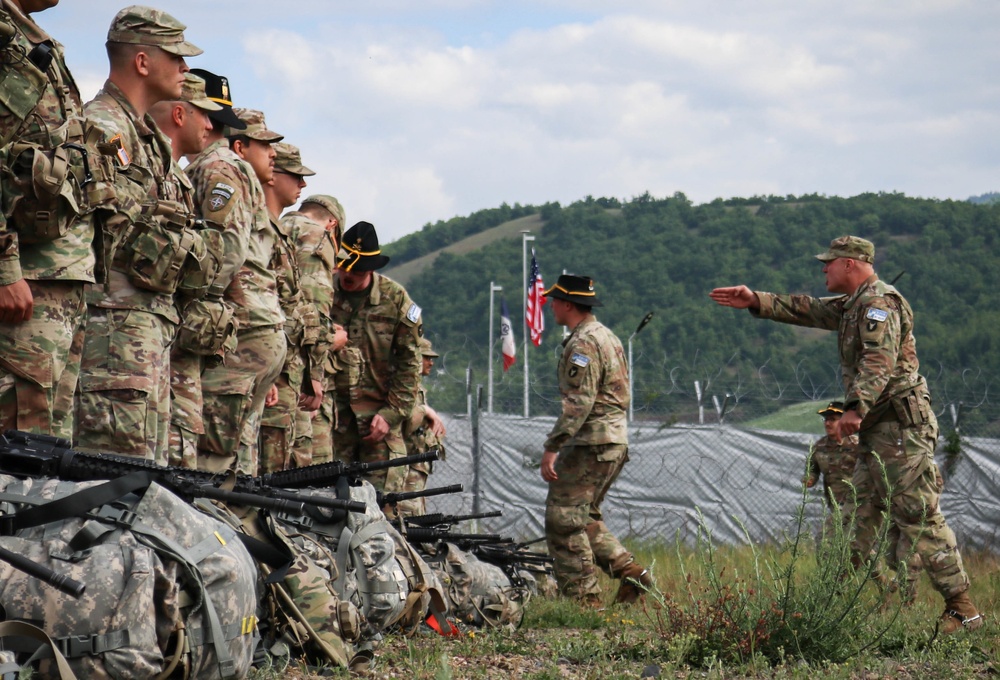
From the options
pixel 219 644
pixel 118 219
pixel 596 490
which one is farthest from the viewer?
pixel 596 490

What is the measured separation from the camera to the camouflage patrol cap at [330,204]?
8.30m

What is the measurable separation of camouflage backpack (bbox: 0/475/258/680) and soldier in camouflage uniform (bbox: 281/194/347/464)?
12.8ft

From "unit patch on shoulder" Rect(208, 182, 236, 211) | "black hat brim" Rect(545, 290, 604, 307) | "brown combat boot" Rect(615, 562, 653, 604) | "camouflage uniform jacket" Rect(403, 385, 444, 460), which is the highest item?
"unit patch on shoulder" Rect(208, 182, 236, 211)

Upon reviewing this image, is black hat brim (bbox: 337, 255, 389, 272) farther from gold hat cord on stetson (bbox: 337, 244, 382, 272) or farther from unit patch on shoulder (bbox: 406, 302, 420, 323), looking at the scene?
unit patch on shoulder (bbox: 406, 302, 420, 323)

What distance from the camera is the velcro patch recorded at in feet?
24.8

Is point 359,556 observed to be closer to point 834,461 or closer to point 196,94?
point 196,94

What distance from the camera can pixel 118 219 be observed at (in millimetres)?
4664

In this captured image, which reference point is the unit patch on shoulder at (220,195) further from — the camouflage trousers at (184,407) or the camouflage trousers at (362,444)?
the camouflage trousers at (362,444)

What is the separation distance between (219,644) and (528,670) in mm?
1789

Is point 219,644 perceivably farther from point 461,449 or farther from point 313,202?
point 461,449

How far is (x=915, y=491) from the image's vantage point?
753 centimetres

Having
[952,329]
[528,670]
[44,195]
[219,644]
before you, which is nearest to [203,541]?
[219,644]

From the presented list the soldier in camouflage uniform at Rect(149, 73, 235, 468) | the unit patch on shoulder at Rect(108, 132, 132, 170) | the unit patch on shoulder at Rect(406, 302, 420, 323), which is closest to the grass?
the soldier in camouflage uniform at Rect(149, 73, 235, 468)

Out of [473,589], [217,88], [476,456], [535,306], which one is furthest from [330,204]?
[535,306]
